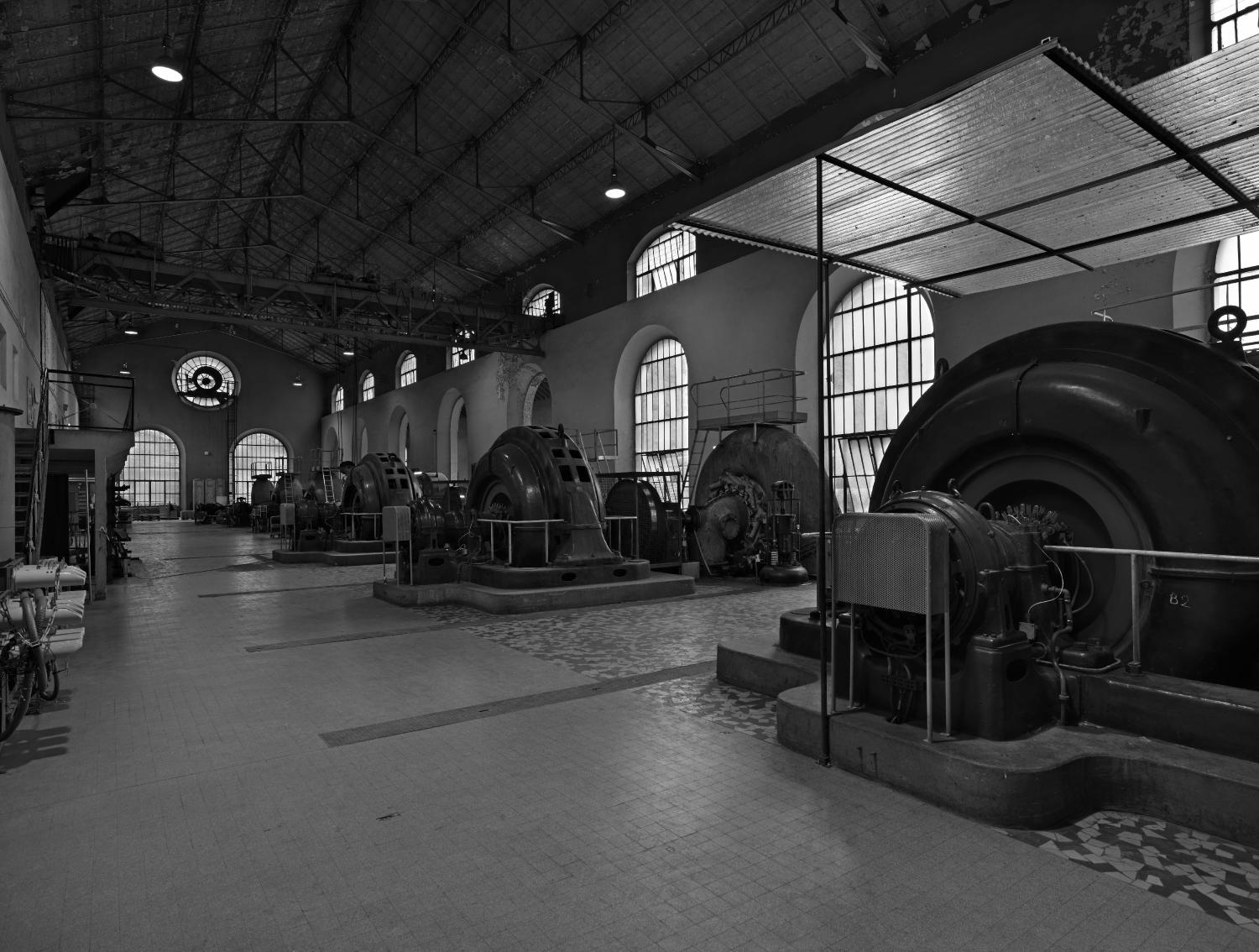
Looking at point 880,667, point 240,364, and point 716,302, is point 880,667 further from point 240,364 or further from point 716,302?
point 240,364

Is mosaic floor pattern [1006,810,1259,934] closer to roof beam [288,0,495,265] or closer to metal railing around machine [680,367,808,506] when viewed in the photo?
metal railing around machine [680,367,808,506]

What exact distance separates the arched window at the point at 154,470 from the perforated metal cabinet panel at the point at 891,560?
43.2m

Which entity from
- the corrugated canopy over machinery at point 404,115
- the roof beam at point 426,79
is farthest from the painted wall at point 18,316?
the roof beam at point 426,79

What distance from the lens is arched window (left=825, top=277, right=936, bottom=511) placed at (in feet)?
43.7

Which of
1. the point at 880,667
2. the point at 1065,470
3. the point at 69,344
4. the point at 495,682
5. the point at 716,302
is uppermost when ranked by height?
the point at 69,344

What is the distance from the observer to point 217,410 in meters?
40.1

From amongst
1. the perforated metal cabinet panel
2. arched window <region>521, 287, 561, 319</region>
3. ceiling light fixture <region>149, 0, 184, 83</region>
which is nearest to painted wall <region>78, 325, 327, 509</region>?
arched window <region>521, 287, 561, 319</region>

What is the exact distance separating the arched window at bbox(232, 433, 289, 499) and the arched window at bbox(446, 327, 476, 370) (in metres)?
16.3

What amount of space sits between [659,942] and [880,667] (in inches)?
75.1

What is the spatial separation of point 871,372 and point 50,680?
12851 mm

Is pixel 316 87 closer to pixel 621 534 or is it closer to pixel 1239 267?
pixel 621 534

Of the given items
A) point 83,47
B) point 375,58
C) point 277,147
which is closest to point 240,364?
point 277,147

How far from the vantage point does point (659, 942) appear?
7.16 ft

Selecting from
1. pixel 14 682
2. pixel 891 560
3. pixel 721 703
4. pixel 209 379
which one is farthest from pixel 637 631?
pixel 209 379
